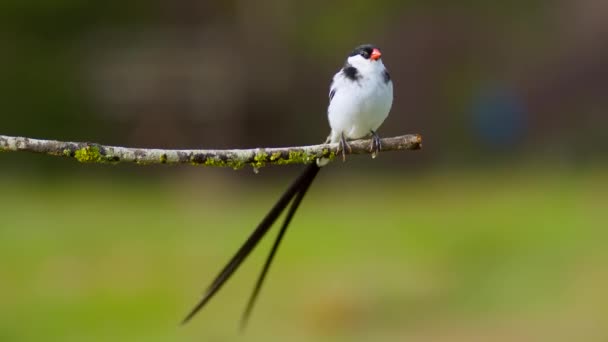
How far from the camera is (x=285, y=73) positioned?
37.9 ft

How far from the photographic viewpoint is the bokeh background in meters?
6.93

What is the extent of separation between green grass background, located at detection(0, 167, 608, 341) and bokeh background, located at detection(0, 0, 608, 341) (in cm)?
2

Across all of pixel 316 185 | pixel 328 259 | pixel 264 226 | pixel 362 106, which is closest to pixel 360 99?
pixel 362 106

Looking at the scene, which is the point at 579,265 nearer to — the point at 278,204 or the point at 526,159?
the point at 526,159

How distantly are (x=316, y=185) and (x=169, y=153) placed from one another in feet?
28.0

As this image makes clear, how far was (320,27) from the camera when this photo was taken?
481 inches

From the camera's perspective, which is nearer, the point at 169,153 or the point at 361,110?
the point at 169,153

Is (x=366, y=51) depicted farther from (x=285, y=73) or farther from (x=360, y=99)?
(x=285, y=73)

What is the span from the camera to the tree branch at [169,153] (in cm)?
192

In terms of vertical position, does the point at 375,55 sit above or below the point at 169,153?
above

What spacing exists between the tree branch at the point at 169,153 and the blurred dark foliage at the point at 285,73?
27.1ft

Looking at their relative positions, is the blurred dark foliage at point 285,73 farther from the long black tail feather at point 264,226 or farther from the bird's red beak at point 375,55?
the long black tail feather at point 264,226

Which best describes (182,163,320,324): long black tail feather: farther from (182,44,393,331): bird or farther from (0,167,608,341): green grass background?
(0,167,608,341): green grass background

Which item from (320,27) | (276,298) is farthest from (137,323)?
(320,27)
